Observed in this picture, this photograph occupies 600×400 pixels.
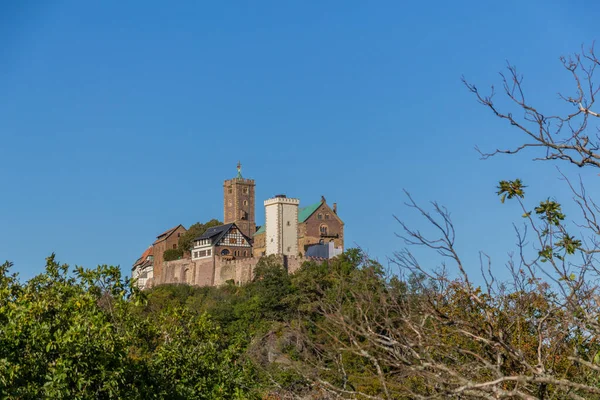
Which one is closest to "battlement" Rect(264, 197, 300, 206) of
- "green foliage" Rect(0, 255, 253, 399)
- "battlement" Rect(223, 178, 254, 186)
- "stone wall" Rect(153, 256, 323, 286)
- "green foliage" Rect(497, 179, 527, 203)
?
Result: "stone wall" Rect(153, 256, 323, 286)

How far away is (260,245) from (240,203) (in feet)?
30.2

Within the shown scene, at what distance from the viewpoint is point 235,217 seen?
85812mm

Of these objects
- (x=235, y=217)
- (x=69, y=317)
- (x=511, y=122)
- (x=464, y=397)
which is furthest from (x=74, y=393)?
(x=235, y=217)

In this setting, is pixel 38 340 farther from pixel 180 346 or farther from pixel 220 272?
pixel 220 272

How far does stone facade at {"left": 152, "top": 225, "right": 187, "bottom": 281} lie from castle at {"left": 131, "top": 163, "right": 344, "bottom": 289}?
1.19 ft

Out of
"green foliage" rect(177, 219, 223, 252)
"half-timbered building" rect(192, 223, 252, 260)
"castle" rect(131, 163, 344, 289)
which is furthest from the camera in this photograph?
"green foliage" rect(177, 219, 223, 252)

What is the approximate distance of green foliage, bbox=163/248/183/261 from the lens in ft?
273

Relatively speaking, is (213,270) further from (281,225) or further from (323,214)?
(323,214)

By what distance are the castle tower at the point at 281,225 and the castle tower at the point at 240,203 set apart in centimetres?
681

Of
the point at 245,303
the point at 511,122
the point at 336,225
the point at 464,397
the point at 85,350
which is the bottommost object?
the point at 464,397

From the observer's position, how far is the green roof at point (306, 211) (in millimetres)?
78569

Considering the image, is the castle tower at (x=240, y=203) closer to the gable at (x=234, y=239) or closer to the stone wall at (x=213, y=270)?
the gable at (x=234, y=239)

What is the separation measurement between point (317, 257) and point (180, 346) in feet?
184

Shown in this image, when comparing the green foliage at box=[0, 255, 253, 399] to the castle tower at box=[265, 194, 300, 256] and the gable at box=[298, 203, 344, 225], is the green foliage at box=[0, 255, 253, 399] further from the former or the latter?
the gable at box=[298, 203, 344, 225]
